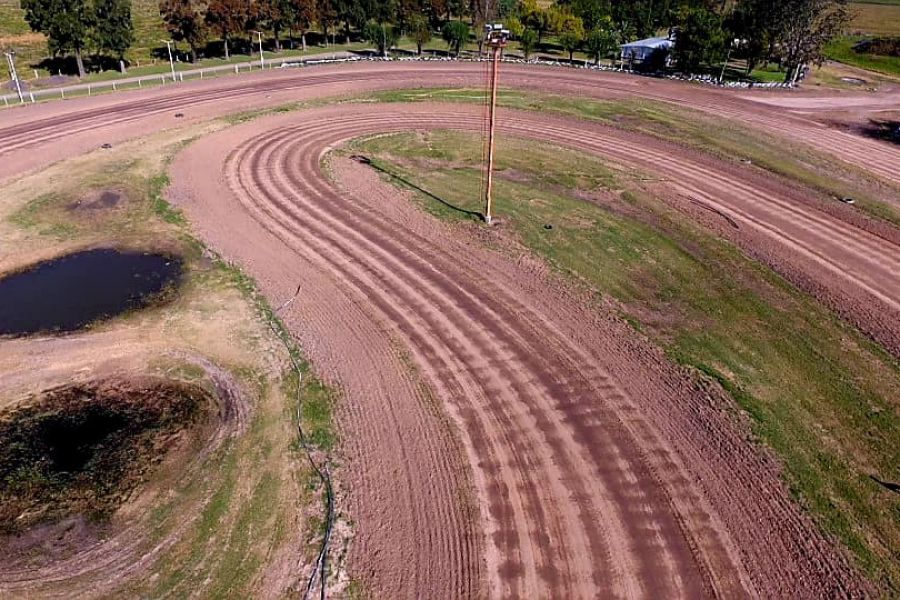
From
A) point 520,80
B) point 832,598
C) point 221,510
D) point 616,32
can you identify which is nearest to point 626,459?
point 832,598

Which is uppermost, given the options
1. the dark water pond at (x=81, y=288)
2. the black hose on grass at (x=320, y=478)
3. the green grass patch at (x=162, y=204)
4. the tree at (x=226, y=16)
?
the tree at (x=226, y=16)

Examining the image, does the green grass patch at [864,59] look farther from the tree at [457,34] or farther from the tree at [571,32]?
the tree at [457,34]

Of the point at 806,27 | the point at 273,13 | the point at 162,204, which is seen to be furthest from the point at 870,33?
the point at 162,204

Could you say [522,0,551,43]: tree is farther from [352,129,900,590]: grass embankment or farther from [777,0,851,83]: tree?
[352,129,900,590]: grass embankment

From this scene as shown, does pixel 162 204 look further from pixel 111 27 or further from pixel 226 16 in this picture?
pixel 226 16

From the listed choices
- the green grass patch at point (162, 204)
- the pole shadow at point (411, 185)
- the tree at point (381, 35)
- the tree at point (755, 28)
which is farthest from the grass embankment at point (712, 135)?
the green grass patch at point (162, 204)
